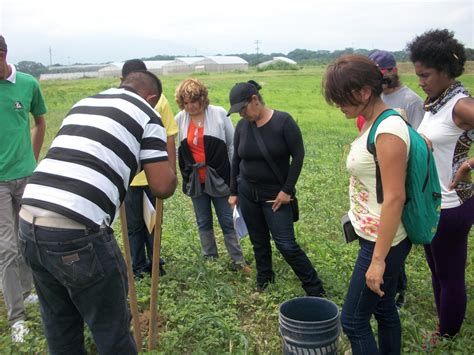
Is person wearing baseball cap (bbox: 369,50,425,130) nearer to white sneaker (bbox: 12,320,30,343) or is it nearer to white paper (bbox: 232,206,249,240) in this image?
white paper (bbox: 232,206,249,240)

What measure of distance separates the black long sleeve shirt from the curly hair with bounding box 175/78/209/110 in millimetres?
553

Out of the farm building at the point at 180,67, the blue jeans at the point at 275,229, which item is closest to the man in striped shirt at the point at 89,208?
the blue jeans at the point at 275,229

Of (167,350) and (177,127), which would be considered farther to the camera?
(177,127)

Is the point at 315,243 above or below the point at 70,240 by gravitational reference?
below

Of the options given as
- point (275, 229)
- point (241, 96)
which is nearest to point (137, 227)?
point (275, 229)

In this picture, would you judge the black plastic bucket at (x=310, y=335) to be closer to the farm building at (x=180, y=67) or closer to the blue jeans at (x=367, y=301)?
the blue jeans at (x=367, y=301)

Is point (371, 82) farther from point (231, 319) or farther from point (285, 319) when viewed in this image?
point (231, 319)

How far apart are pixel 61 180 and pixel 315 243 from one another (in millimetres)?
3332

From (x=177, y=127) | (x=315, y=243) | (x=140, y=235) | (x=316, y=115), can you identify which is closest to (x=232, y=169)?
(x=177, y=127)

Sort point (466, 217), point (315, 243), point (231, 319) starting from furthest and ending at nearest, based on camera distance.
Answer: point (315, 243), point (231, 319), point (466, 217)

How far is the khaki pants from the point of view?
3416mm

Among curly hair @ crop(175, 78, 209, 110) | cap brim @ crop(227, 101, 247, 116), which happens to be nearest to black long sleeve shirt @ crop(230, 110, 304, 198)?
cap brim @ crop(227, 101, 247, 116)

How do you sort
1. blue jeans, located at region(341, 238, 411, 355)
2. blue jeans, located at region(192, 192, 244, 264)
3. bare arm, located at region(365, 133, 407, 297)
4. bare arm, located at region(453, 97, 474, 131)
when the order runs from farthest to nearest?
blue jeans, located at region(192, 192, 244, 264) < bare arm, located at region(453, 97, 474, 131) < blue jeans, located at region(341, 238, 411, 355) < bare arm, located at region(365, 133, 407, 297)

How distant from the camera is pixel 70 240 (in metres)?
2.10
